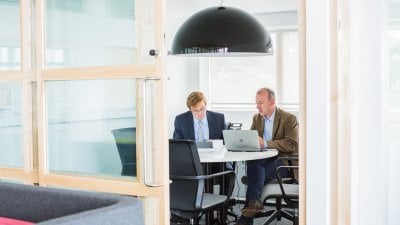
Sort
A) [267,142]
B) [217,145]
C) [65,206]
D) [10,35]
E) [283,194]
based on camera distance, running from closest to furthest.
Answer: [65,206] < [10,35] < [283,194] < [217,145] < [267,142]

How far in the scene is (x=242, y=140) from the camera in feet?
A: 18.0

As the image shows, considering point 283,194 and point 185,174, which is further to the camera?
point 283,194

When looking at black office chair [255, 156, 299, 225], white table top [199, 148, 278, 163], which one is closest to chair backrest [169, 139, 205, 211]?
white table top [199, 148, 278, 163]

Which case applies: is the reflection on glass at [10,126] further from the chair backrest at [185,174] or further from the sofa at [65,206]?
the sofa at [65,206]

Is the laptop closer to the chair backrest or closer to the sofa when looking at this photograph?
the chair backrest

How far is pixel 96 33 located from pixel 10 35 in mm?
910

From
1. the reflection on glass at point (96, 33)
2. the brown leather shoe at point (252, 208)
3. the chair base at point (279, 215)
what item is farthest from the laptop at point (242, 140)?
the reflection on glass at point (96, 33)

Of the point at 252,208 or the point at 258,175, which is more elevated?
the point at 258,175

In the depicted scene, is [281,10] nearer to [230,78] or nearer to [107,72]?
[230,78]

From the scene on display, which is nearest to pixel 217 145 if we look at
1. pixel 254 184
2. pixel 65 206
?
pixel 254 184

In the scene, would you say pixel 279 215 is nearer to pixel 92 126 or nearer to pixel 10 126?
pixel 92 126
